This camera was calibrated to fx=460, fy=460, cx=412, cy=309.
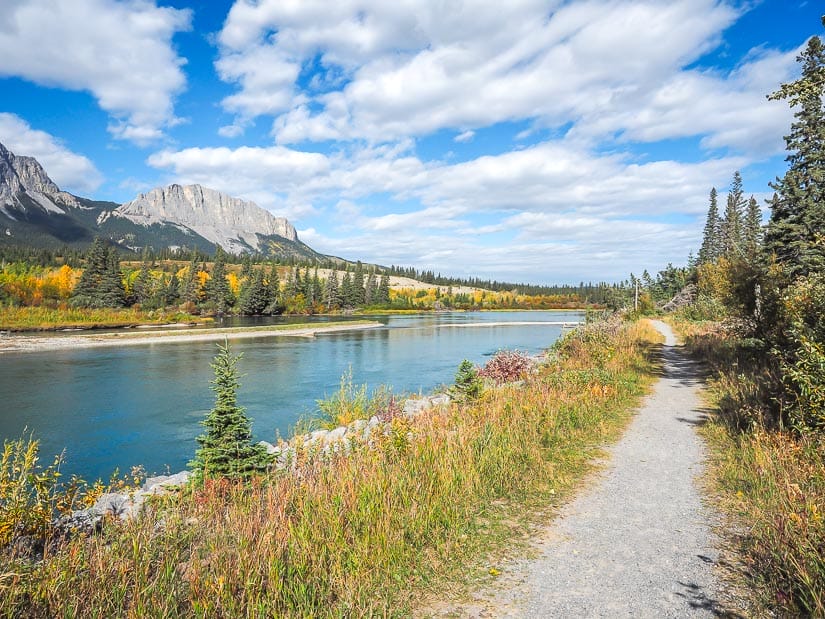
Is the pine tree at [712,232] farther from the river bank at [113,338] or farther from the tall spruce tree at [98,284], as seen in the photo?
the tall spruce tree at [98,284]

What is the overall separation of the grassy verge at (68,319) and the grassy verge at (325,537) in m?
66.7

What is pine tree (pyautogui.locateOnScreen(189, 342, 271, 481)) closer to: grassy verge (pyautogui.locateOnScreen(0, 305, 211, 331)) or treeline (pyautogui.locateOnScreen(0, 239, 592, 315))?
grassy verge (pyautogui.locateOnScreen(0, 305, 211, 331))

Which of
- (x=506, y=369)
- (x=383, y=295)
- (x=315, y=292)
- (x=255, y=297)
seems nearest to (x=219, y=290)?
(x=255, y=297)

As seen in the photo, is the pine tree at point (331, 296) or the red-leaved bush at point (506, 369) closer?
the red-leaved bush at point (506, 369)

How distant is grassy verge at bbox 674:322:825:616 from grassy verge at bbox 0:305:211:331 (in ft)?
231

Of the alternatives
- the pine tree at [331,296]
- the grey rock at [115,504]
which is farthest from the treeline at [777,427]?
the pine tree at [331,296]

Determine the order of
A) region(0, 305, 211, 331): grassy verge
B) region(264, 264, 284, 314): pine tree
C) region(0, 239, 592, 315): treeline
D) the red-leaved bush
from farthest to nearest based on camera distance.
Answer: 1. region(264, 264, 284, 314): pine tree
2. region(0, 239, 592, 315): treeline
3. region(0, 305, 211, 331): grassy verge
4. the red-leaved bush

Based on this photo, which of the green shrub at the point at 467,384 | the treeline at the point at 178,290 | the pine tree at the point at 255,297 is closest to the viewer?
the green shrub at the point at 467,384

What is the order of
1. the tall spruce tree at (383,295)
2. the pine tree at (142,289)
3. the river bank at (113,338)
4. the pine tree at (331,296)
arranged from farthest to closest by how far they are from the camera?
1. the tall spruce tree at (383,295)
2. the pine tree at (331,296)
3. the pine tree at (142,289)
4. the river bank at (113,338)

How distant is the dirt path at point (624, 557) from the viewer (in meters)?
3.95

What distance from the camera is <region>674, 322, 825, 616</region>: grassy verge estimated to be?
3846 millimetres

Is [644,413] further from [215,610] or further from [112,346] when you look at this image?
[112,346]

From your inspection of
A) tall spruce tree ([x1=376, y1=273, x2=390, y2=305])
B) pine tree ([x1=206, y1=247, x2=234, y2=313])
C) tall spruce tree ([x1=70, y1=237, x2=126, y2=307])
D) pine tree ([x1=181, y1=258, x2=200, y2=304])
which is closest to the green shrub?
tall spruce tree ([x1=70, y1=237, x2=126, y2=307])

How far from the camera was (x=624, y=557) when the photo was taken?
4.74m
